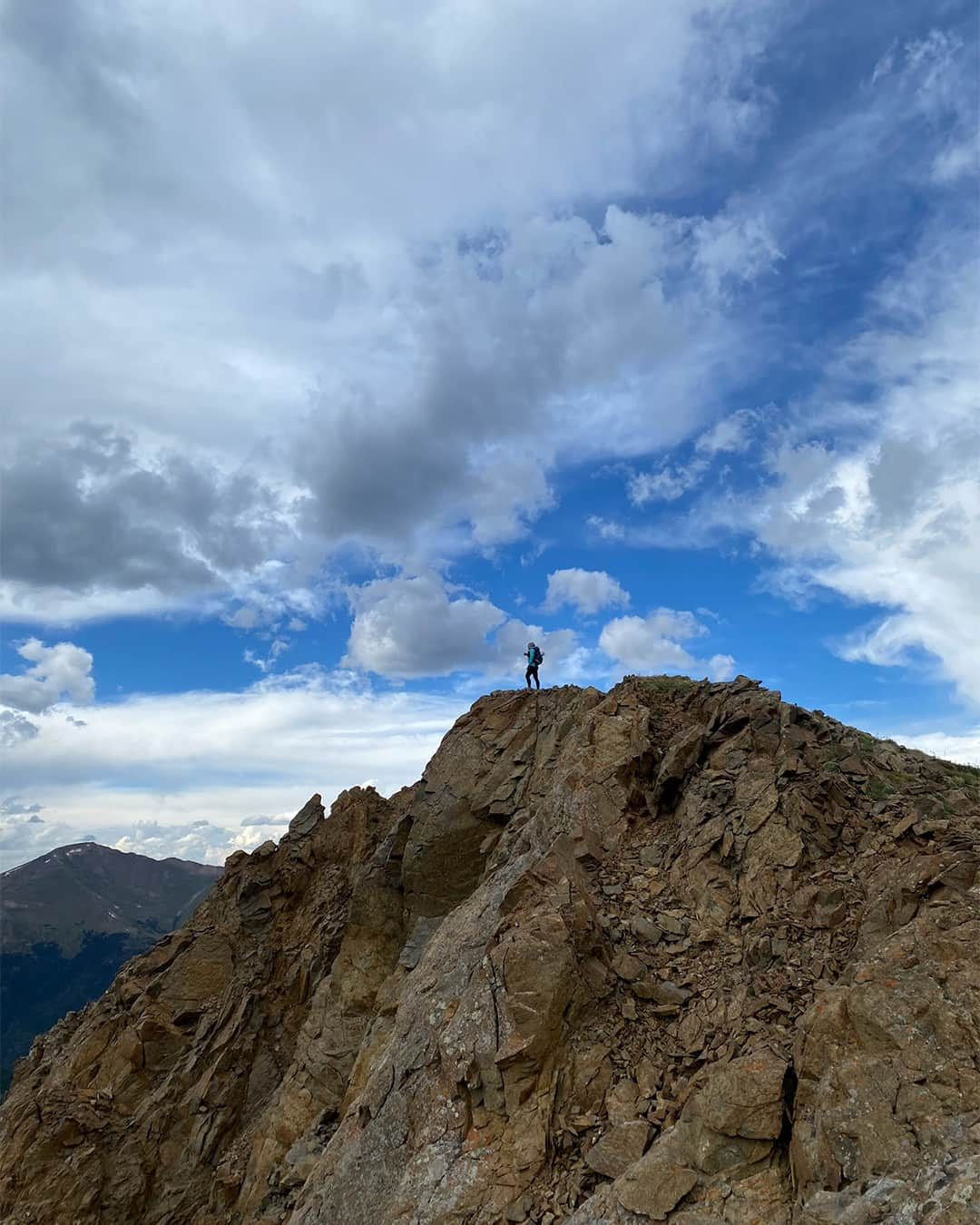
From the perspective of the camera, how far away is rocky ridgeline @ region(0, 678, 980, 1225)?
1066cm

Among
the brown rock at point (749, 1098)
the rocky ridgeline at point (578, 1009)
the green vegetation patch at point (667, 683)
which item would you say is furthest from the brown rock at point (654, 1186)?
the green vegetation patch at point (667, 683)

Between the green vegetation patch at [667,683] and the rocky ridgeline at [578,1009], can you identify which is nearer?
the rocky ridgeline at [578,1009]

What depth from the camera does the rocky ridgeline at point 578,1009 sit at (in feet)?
35.0

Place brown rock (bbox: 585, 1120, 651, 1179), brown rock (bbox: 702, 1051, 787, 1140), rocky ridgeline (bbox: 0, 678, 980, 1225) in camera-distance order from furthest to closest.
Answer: brown rock (bbox: 585, 1120, 651, 1179) < brown rock (bbox: 702, 1051, 787, 1140) < rocky ridgeline (bbox: 0, 678, 980, 1225)

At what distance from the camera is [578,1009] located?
14.6 meters

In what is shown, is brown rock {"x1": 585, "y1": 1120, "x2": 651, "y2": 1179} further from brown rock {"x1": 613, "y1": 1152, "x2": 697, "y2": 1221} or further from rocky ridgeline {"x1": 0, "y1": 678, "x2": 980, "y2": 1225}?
brown rock {"x1": 613, "y1": 1152, "x2": 697, "y2": 1221}

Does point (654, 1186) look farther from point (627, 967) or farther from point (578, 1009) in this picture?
point (627, 967)

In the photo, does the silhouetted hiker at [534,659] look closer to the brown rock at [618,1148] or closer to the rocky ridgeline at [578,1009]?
the rocky ridgeline at [578,1009]

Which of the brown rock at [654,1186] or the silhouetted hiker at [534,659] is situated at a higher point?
the silhouetted hiker at [534,659]

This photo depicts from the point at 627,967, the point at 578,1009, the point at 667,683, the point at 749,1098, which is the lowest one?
the point at 749,1098

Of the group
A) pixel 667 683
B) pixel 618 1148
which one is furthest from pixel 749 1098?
pixel 667 683

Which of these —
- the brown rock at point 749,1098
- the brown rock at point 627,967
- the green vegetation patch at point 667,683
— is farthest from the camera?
the green vegetation patch at point 667,683

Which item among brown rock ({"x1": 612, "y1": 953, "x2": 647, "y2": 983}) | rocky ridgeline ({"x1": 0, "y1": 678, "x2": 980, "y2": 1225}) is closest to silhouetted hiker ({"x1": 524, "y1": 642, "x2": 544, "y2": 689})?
rocky ridgeline ({"x1": 0, "y1": 678, "x2": 980, "y2": 1225})

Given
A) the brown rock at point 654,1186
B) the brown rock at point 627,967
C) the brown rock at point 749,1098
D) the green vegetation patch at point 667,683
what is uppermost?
the green vegetation patch at point 667,683
